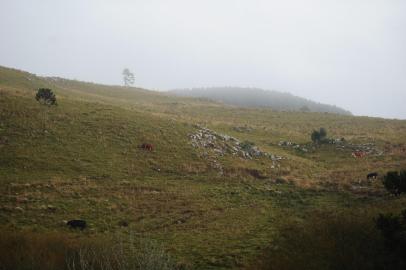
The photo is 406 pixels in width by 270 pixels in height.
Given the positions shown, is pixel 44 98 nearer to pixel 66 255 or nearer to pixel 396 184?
pixel 66 255

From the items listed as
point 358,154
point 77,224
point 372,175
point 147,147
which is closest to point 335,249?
point 77,224

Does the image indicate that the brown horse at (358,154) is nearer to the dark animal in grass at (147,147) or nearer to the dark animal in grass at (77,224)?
the dark animal in grass at (147,147)

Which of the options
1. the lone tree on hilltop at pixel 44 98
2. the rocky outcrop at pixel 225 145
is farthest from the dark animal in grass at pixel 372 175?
the lone tree on hilltop at pixel 44 98

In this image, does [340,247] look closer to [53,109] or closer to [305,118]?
[53,109]

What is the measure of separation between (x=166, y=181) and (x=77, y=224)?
10.9 m

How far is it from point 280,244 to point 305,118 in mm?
58766

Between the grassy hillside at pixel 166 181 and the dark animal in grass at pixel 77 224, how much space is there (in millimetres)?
452

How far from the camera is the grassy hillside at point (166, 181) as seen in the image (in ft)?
71.6

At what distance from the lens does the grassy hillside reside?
21.8 m

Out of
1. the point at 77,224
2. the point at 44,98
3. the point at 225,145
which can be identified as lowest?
the point at 77,224

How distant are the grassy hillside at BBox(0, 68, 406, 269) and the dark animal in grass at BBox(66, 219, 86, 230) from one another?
0.45 metres

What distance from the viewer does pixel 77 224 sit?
2172 centimetres

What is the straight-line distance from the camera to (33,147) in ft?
109

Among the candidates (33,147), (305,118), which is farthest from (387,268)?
(305,118)
